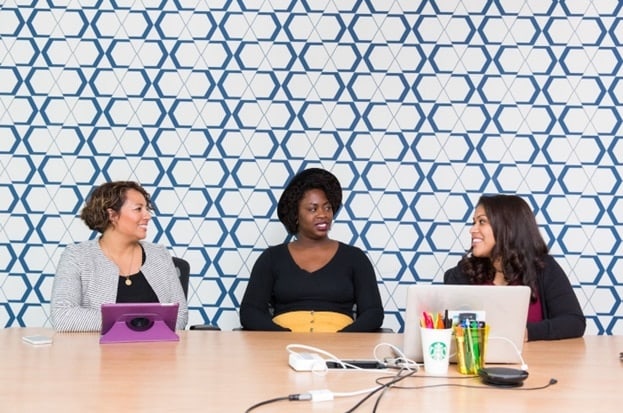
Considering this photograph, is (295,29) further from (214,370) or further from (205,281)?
(214,370)

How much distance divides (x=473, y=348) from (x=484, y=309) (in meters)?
0.15

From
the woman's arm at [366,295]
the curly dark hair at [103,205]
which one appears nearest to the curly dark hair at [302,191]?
the woman's arm at [366,295]

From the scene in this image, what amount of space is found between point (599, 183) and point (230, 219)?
6.55 ft

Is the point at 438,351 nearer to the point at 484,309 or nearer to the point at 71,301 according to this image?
the point at 484,309

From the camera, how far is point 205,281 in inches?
180

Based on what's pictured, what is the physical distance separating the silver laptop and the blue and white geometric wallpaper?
2.03 meters

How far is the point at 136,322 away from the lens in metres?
2.91

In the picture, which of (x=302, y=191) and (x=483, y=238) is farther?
(x=302, y=191)

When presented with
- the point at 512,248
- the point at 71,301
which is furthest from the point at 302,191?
the point at 71,301

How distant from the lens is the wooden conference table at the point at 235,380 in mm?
1981

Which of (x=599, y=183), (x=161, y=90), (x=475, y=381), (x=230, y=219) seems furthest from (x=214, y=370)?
(x=599, y=183)

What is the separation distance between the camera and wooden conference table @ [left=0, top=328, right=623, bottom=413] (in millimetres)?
1981

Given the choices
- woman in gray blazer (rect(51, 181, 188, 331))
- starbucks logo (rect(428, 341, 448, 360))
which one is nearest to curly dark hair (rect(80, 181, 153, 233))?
woman in gray blazer (rect(51, 181, 188, 331))

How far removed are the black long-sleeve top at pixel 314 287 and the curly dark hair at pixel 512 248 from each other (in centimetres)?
64
